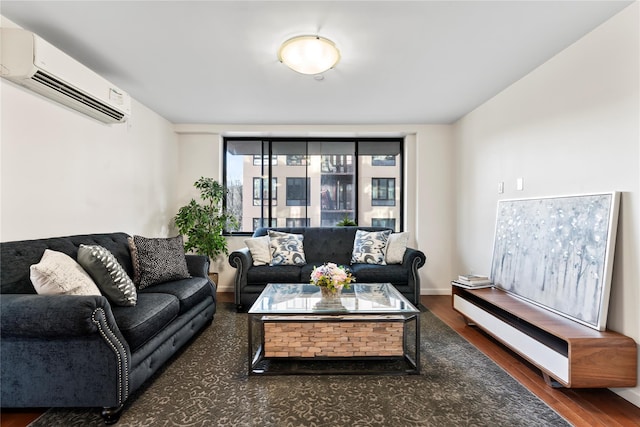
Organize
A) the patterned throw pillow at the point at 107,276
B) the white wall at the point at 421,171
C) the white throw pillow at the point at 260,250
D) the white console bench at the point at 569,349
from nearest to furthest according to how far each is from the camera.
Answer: the white console bench at the point at 569,349 < the patterned throw pillow at the point at 107,276 < the white throw pillow at the point at 260,250 < the white wall at the point at 421,171

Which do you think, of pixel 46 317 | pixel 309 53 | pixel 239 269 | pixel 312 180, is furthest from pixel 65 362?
pixel 312 180

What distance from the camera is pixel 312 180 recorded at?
16.6 ft

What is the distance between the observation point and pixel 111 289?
214 cm

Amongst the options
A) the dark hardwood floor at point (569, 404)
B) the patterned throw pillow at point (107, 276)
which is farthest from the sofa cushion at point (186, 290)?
the dark hardwood floor at point (569, 404)

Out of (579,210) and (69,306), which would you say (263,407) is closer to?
(69,306)

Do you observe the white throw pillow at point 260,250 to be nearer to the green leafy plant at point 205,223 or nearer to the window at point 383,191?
the green leafy plant at point 205,223

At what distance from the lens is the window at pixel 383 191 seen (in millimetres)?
5059

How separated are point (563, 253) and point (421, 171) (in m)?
2.50

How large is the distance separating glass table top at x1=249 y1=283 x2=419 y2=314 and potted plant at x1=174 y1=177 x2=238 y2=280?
1.54 metres

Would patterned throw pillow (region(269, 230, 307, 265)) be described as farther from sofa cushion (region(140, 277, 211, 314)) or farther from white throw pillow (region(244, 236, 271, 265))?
sofa cushion (region(140, 277, 211, 314))

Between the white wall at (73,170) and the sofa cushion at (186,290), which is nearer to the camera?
the white wall at (73,170)

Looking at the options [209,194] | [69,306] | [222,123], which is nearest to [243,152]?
[222,123]

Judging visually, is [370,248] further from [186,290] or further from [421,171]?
[186,290]

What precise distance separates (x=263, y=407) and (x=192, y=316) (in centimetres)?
118
